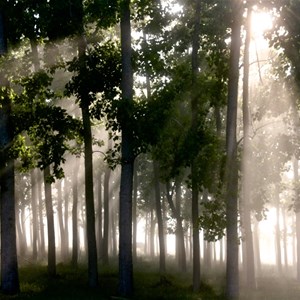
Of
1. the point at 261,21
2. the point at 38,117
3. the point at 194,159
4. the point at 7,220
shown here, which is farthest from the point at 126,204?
the point at 261,21

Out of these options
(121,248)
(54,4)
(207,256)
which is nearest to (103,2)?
(54,4)

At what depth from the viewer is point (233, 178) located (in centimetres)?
1712

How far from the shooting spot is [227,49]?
19172 millimetres

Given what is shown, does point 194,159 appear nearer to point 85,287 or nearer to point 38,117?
point 38,117

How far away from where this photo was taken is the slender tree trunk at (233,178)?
16.8 m

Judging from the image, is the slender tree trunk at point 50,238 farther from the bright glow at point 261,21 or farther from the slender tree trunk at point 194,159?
the bright glow at point 261,21

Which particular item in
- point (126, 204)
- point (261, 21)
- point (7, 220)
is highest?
point (261, 21)

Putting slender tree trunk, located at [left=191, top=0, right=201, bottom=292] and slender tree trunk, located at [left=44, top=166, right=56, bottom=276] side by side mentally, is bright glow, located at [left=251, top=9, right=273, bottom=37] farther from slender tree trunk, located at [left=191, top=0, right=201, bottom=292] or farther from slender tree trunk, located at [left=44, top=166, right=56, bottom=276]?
slender tree trunk, located at [left=44, top=166, right=56, bottom=276]

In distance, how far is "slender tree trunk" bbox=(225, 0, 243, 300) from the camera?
16844 millimetres

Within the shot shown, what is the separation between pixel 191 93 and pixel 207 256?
24.9m

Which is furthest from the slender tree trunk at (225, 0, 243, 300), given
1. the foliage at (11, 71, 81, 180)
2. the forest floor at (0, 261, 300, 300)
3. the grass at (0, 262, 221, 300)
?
the foliage at (11, 71, 81, 180)

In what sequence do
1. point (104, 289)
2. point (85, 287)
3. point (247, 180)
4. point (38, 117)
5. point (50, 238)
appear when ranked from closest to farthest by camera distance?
point (38, 117) < point (104, 289) < point (85, 287) < point (50, 238) < point (247, 180)

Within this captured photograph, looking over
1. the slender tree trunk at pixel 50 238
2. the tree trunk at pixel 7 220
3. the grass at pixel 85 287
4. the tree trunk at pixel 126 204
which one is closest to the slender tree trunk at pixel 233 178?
the grass at pixel 85 287

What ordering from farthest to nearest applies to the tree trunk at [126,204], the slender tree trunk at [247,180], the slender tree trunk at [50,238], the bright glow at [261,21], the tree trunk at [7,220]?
the slender tree trunk at [50,238], the slender tree trunk at [247,180], the bright glow at [261,21], the tree trunk at [126,204], the tree trunk at [7,220]
